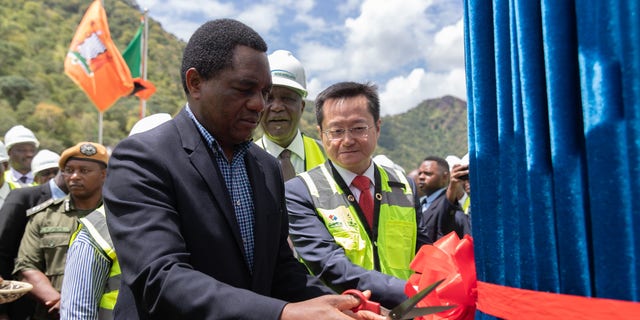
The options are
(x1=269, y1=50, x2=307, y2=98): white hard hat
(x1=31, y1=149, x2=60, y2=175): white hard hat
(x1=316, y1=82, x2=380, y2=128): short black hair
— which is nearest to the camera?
(x1=316, y1=82, x2=380, y2=128): short black hair

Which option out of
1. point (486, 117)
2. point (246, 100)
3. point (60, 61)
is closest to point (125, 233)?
point (246, 100)

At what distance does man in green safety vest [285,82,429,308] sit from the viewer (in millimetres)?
2637

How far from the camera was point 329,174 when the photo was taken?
2.95 metres

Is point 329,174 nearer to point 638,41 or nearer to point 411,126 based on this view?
point 638,41

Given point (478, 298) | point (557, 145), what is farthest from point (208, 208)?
point (557, 145)

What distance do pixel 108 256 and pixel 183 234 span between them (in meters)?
1.21

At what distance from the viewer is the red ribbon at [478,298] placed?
993 mm

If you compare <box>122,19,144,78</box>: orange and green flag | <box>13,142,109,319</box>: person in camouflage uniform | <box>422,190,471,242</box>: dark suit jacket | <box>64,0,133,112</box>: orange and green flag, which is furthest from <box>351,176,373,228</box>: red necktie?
<box>122,19,144,78</box>: orange and green flag

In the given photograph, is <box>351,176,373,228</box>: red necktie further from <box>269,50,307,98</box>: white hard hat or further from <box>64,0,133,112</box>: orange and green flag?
<box>64,0,133,112</box>: orange and green flag

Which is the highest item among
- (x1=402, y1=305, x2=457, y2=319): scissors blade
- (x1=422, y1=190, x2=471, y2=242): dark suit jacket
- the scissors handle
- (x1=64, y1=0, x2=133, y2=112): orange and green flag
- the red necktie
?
(x1=64, y1=0, x2=133, y2=112): orange and green flag

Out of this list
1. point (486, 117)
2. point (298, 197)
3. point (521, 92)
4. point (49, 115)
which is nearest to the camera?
point (521, 92)

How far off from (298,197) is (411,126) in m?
117

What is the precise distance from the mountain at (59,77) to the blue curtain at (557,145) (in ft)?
62.1

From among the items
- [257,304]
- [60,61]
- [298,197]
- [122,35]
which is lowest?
[257,304]
